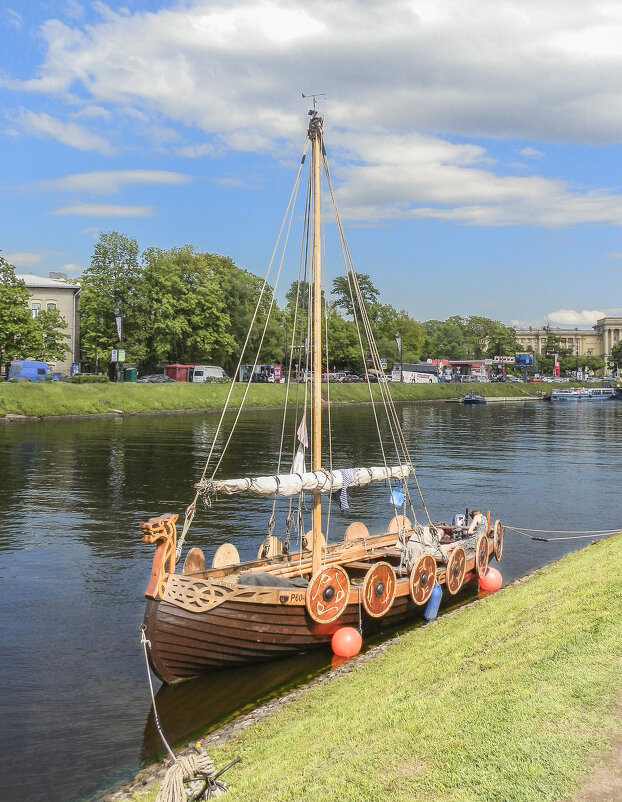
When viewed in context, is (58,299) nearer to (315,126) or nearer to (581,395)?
(315,126)

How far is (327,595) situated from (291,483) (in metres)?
2.76

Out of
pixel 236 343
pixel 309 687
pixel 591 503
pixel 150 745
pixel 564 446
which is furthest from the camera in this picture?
pixel 236 343

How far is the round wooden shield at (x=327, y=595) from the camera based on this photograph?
16484 millimetres

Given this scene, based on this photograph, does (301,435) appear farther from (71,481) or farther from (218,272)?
(218,272)

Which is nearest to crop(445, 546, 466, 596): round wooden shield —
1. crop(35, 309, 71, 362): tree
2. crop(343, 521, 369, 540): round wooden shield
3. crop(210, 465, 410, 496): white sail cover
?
crop(210, 465, 410, 496): white sail cover

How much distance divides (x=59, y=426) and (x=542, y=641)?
205 ft

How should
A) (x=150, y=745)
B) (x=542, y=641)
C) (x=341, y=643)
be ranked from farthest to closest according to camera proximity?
1. (x=341, y=643)
2. (x=150, y=745)
3. (x=542, y=641)

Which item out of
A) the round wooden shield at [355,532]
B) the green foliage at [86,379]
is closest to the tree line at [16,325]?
the green foliage at [86,379]

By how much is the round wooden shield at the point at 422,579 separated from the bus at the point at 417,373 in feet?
426

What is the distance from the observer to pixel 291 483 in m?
17.9

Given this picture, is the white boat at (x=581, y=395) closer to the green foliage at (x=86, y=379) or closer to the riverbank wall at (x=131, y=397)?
the riverbank wall at (x=131, y=397)

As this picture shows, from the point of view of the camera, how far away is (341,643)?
17016 mm

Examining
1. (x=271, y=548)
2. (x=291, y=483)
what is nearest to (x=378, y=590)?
(x=291, y=483)

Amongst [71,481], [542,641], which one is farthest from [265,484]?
[71,481]
